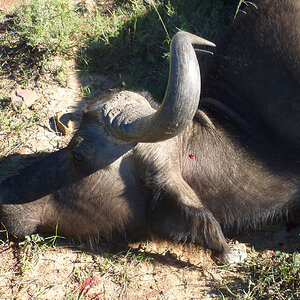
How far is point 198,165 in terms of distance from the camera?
143 inches

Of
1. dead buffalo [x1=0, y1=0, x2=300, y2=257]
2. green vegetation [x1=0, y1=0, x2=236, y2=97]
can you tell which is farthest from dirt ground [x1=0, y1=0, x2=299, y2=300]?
green vegetation [x1=0, y1=0, x2=236, y2=97]

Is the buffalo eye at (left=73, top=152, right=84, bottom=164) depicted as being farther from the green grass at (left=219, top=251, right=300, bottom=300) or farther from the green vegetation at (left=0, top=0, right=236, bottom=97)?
the green vegetation at (left=0, top=0, right=236, bottom=97)

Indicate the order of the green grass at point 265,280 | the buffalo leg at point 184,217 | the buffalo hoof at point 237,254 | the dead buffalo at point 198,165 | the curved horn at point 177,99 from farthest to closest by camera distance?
the buffalo hoof at point 237,254, the green grass at point 265,280, the dead buffalo at point 198,165, the buffalo leg at point 184,217, the curved horn at point 177,99

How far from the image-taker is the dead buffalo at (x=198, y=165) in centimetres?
336

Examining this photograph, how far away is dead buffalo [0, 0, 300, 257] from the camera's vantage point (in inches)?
132

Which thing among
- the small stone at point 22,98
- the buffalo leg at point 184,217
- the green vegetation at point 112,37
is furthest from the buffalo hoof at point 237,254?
the small stone at point 22,98

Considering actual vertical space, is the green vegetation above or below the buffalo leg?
above

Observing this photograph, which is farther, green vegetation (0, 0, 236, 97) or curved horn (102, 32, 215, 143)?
green vegetation (0, 0, 236, 97)

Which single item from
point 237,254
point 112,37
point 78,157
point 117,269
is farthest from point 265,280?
point 112,37

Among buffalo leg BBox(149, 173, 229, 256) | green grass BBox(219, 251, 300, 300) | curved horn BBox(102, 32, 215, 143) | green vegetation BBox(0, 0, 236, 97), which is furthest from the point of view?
green vegetation BBox(0, 0, 236, 97)

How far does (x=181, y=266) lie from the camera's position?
A: 12.3 feet

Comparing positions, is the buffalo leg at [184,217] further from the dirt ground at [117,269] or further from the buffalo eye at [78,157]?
the buffalo eye at [78,157]

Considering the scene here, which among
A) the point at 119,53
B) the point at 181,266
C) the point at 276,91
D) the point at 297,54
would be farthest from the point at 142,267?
the point at 119,53

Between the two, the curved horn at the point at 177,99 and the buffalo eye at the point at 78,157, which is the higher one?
the curved horn at the point at 177,99
